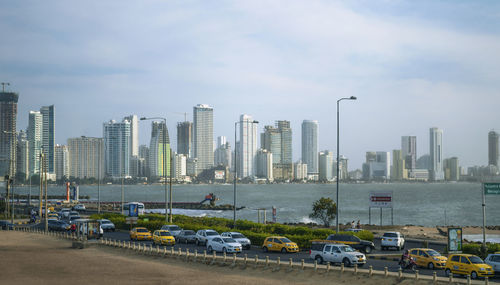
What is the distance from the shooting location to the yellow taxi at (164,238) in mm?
50875

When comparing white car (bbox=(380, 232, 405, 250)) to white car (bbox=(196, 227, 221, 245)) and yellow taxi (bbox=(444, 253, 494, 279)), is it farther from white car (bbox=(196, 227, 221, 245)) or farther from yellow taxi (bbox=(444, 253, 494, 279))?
yellow taxi (bbox=(444, 253, 494, 279))

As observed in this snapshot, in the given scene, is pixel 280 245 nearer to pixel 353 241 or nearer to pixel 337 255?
pixel 353 241

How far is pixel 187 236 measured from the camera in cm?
5291

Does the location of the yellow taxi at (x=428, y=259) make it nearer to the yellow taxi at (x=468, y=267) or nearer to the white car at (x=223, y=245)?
the yellow taxi at (x=468, y=267)

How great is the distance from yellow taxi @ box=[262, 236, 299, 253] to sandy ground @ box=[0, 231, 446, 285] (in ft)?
24.0

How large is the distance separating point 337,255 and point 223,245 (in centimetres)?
1066

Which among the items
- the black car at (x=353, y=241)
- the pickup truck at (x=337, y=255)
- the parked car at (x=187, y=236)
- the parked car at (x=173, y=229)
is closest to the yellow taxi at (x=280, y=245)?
the black car at (x=353, y=241)

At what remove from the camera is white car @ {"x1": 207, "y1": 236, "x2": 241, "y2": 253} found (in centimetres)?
4369

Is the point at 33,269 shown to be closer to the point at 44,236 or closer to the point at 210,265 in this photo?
the point at 210,265

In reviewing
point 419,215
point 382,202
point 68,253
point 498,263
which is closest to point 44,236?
point 68,253

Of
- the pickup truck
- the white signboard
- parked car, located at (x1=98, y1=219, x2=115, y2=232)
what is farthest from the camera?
the white signboard

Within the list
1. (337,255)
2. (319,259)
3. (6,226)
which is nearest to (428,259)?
(337,255)

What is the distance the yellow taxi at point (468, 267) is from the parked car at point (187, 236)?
26042 millimetres

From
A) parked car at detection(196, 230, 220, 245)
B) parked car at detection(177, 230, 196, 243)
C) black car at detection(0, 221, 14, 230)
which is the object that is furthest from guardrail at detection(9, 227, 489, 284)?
black car at detection(0, 221, 14, 230)
